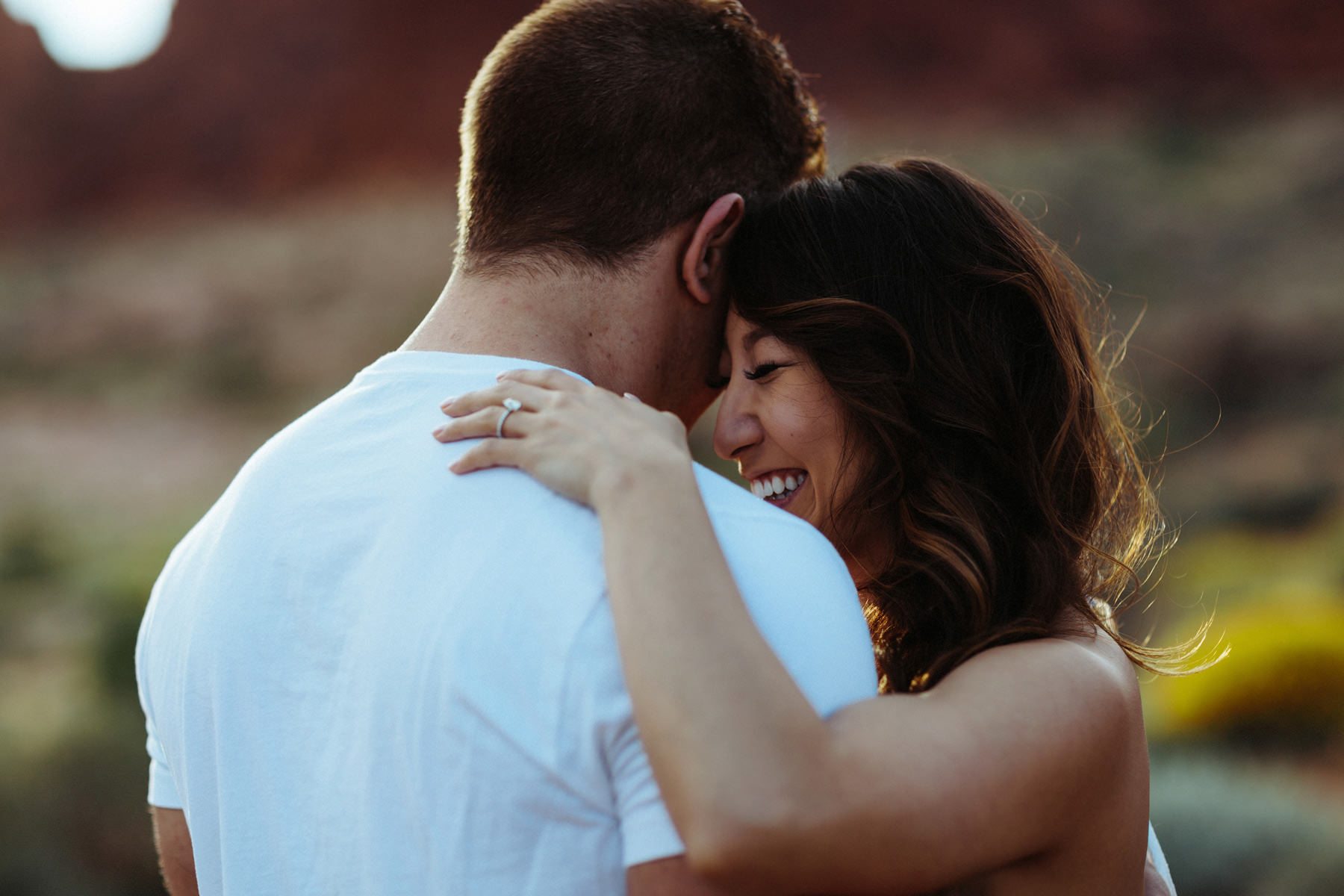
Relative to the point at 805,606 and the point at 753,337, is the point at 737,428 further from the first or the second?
the point at 805,606

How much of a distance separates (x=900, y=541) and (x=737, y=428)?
0.36 meters

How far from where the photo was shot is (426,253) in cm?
1986

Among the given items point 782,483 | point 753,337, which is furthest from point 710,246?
point 782,483

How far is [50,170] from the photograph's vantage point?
2173 cm

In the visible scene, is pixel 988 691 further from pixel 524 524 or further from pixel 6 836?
pixel 6 836

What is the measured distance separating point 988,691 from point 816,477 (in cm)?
61

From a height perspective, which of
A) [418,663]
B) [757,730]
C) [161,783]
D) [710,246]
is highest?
[710,246]

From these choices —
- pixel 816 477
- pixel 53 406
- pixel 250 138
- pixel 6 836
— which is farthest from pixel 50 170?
pixel 816 477

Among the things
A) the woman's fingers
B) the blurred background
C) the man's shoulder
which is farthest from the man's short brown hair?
the blurred background

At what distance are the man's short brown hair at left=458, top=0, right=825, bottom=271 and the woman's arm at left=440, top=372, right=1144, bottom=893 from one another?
1.34 feet

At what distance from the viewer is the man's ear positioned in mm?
1842

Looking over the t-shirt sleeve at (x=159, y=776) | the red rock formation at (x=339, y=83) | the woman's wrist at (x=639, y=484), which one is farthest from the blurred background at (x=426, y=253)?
the woman's wrist at (x=639, y=484)

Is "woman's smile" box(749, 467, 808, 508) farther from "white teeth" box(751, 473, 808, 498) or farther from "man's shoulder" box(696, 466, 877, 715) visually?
"man's shoulder" box(696, 466, 877, 715)

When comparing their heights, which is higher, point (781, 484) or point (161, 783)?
point (781, 484)
